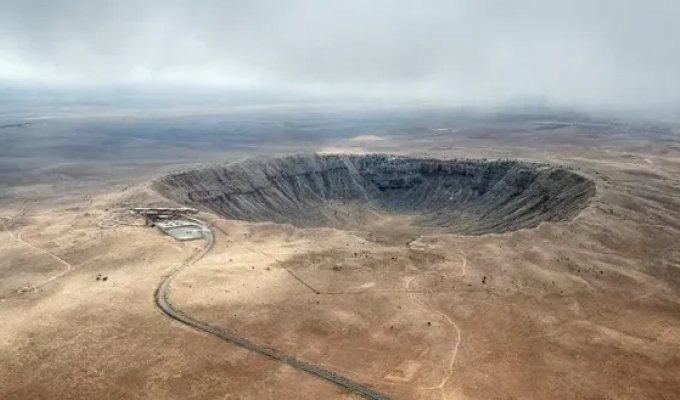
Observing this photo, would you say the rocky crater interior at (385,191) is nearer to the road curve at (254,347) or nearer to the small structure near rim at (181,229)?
the small structure near rim at (181,229)

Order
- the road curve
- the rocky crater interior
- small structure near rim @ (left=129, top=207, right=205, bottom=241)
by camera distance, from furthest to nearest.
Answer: the rocky crater interior < small structure near rim @ (left=129, top=207, right=205, bottom=241) < the road curve

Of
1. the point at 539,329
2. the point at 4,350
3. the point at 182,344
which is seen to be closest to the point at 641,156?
the point at 539,329

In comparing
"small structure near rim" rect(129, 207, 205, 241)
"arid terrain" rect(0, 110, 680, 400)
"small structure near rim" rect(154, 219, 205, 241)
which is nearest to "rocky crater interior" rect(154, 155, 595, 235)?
"arid terrain" rect(0, 110, 680, 400)

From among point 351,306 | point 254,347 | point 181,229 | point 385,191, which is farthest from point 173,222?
point 385,191

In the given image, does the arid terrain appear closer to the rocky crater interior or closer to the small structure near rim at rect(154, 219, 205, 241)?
the small structure near rim at rect(154, 219, 205, 241)

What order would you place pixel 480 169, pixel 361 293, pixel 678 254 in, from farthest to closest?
pixel 480 169 < pixel 678 254 < pixel 361 293

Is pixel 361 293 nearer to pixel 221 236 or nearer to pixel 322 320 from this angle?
pixel 322 320
